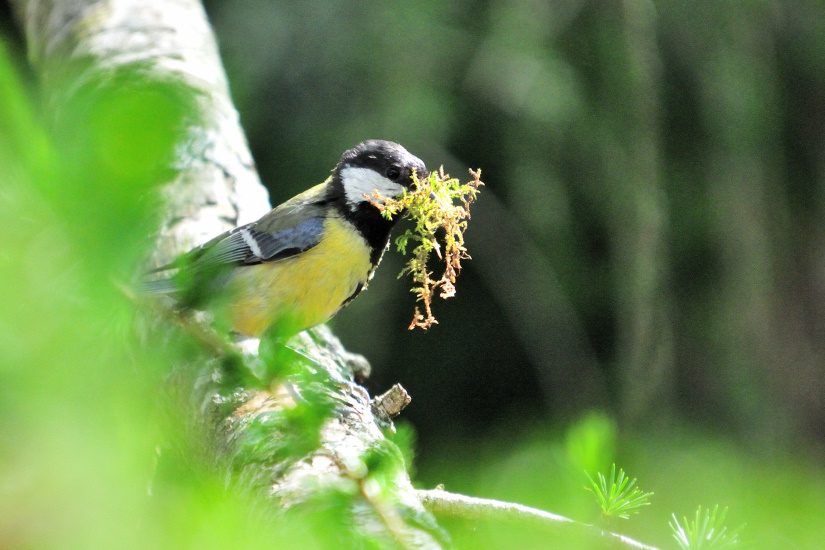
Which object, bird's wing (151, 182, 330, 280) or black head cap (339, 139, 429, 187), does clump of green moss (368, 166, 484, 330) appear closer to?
black head cap (339, 139, 429, 187)

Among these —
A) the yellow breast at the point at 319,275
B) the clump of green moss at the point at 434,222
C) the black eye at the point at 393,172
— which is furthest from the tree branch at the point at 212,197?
the black eye at the point at 393,172

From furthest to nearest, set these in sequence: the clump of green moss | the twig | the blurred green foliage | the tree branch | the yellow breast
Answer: the blurred green foliage → the yellow breast → the clump of green moss → the twig → the tree branch

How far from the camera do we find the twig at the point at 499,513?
3.12ft

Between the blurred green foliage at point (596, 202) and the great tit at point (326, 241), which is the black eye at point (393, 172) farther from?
the blurred green foliage at point (596, 202)

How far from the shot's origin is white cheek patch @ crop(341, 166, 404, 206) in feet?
5.99

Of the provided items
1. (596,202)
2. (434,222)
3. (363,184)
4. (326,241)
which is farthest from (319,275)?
(596,202)

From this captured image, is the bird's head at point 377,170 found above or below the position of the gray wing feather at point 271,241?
above

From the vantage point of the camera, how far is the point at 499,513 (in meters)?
1.09

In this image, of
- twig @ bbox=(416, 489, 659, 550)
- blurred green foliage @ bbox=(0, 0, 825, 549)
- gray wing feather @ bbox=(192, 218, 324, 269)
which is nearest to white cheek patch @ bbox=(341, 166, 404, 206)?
gray wing feather @ bbox=(192, 218, 324, 269)

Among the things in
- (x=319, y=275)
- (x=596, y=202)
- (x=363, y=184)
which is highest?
(x=596, y=202)

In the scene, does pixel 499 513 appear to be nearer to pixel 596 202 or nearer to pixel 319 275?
pixel 319 275

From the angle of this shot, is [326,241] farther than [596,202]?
No

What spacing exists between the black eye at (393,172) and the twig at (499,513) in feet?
2.91

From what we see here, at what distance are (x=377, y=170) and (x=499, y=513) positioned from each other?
1.03m
